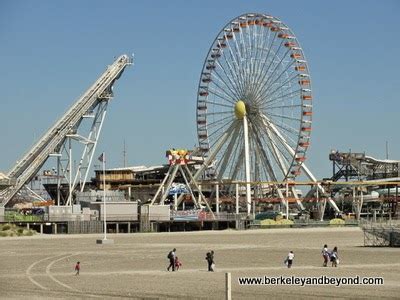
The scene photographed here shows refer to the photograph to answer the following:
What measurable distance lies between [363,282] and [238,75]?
52559 mm

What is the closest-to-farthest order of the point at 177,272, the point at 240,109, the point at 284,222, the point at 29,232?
the point at 177,272
the point at 29,232
the point at 240,109
the point at 284,222

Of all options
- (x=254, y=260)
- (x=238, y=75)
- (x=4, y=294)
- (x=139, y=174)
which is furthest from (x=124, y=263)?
(x=139, y=174)

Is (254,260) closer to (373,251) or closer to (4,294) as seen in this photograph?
(373,251)

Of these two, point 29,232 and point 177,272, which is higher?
point 29,232

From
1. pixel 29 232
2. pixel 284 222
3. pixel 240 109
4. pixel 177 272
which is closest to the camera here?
pixel 177 272

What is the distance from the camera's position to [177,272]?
30219 mm

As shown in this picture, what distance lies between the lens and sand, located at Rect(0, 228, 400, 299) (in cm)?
2428

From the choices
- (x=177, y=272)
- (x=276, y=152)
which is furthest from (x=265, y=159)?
(x=177, y=272)

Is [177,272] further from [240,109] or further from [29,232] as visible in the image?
[240,109]

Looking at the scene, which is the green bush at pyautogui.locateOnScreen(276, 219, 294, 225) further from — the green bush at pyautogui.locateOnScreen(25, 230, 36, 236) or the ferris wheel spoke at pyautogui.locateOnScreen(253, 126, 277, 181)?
the green bush at pyautogui.locateOnScreen(25, 230, 36, 236)

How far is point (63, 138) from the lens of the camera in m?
82.6

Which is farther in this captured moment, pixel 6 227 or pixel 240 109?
pixel 240 109

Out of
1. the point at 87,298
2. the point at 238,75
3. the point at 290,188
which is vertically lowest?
the point at 87,298

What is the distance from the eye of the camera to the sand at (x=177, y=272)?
24281 mm
